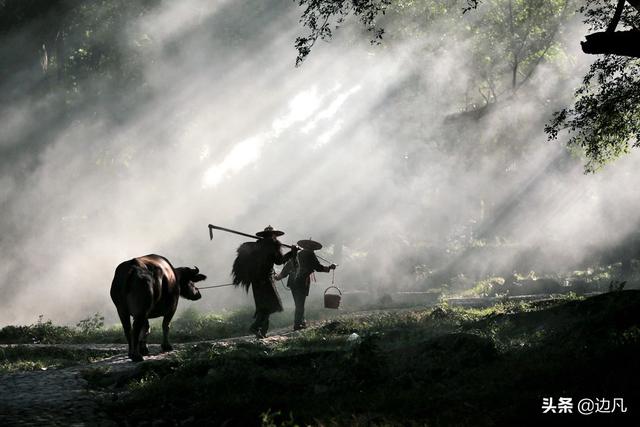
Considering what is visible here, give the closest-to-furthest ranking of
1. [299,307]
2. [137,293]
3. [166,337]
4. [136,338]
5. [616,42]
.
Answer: [616,42] → [136,338] → [137,293] → [166,337] → [299,307]

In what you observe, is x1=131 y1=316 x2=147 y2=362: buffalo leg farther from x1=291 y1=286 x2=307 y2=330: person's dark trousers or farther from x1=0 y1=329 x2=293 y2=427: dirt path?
x1=291 y1=286 x2=307 y2=330: person's dark trousers

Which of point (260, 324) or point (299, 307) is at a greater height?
point (299, 307)

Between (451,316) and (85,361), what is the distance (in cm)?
962

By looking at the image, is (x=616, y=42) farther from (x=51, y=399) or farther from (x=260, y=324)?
(x=260, y=324)

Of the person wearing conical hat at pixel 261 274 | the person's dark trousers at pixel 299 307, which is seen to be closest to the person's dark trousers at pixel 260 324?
the person wearing conical hat at pixel 261 274

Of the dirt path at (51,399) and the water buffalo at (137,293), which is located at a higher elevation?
the water buffalo at (137,293)

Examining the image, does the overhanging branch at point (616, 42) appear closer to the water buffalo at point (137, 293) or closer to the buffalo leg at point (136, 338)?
the water buffalo at point (137, 293)

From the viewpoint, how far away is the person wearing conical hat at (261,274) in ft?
57.7

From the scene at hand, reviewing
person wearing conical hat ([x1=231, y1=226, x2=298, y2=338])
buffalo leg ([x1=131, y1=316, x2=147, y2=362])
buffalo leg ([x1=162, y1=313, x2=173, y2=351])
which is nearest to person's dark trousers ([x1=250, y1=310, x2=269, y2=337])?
person wearing conical hat ([x1=231, y1=226, x2=298, y2=338])

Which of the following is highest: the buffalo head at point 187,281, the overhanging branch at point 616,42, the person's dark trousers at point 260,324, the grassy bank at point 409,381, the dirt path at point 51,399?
the overhanging branch at point 616,42

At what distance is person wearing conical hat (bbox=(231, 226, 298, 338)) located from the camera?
57.7ft

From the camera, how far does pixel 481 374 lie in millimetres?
8805

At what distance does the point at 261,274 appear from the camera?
17.7 metres

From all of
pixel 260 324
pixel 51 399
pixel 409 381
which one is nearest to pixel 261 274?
pixel 260 324
